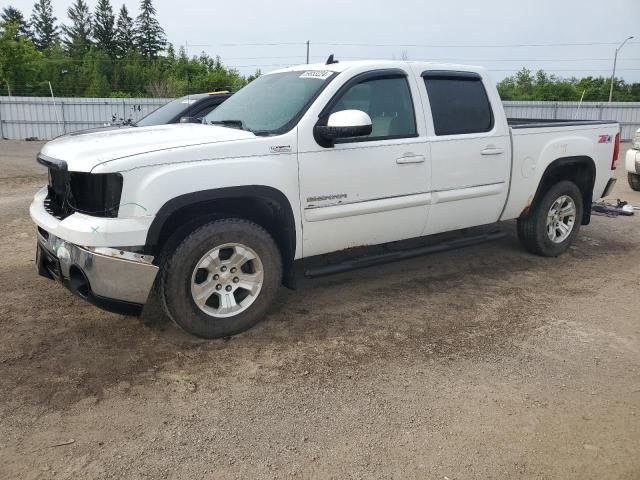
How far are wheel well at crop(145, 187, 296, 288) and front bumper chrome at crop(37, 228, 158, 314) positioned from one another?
0.17 metres

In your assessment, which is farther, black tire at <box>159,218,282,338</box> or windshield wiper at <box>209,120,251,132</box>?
windshield wiper at <box>209,120,251,132</box>

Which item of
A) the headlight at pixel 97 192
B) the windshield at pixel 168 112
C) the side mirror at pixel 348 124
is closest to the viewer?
the headlight at pixel 97 192

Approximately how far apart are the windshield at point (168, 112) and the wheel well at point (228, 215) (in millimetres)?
4771

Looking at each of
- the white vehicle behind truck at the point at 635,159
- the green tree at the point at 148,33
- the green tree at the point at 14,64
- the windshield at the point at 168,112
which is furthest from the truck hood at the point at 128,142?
the green tree at the point at 148,33

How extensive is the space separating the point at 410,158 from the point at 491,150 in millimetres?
1040

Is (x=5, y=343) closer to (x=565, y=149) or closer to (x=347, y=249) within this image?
(x=347, y=249)

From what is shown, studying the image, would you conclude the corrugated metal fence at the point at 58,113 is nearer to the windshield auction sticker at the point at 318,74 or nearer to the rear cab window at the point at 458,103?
the rear cab window at the point at 458,103

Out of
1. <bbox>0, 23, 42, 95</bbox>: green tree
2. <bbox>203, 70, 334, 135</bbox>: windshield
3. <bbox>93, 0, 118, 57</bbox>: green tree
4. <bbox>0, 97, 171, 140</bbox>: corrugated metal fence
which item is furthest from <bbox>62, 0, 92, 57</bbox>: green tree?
<bbox>203, 70, 334, 135</bbox>: windshield

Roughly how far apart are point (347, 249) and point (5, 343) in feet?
8.50

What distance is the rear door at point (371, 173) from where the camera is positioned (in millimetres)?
4426

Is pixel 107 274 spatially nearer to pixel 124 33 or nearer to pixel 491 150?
pixel 491 150

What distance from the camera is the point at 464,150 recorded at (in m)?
5.25

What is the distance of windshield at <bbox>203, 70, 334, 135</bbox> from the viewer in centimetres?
449

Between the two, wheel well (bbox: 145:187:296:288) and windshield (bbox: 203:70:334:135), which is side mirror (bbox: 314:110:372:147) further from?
wheel well (bbox: 145:187:296:288)
